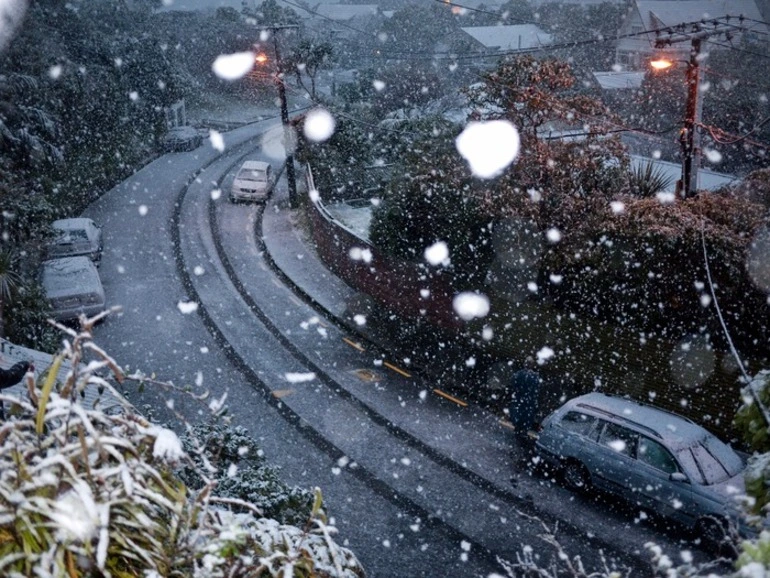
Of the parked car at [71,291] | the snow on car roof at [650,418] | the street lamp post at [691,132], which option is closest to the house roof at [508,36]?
the street lamp post at [691,132]

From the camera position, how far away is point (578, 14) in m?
60.5

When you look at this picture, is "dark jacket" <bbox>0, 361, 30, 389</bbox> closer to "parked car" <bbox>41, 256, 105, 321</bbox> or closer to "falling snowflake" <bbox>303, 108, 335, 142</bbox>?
"parked car" <bbox>41, 256, 105, 321</bbox>

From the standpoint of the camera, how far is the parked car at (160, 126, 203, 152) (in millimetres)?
39688

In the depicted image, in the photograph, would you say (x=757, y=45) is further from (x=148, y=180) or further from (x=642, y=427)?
(x=642, y=427)

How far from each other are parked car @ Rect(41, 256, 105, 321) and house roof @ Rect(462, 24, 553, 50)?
46.7 m

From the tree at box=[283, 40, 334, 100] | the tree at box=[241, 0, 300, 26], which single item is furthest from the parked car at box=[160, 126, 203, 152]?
the tree at box=[241, 0, 300, 26]

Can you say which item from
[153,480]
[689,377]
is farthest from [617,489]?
[153,480]

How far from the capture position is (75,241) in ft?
67.5

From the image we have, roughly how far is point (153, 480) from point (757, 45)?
48.6 metres

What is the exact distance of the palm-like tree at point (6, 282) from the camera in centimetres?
1419

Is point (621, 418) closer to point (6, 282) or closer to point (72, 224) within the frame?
point (6, 282)

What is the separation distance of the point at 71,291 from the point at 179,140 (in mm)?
25071

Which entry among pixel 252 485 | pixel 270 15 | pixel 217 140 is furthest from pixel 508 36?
pixel 252 485

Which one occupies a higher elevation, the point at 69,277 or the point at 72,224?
the point at 69,277
